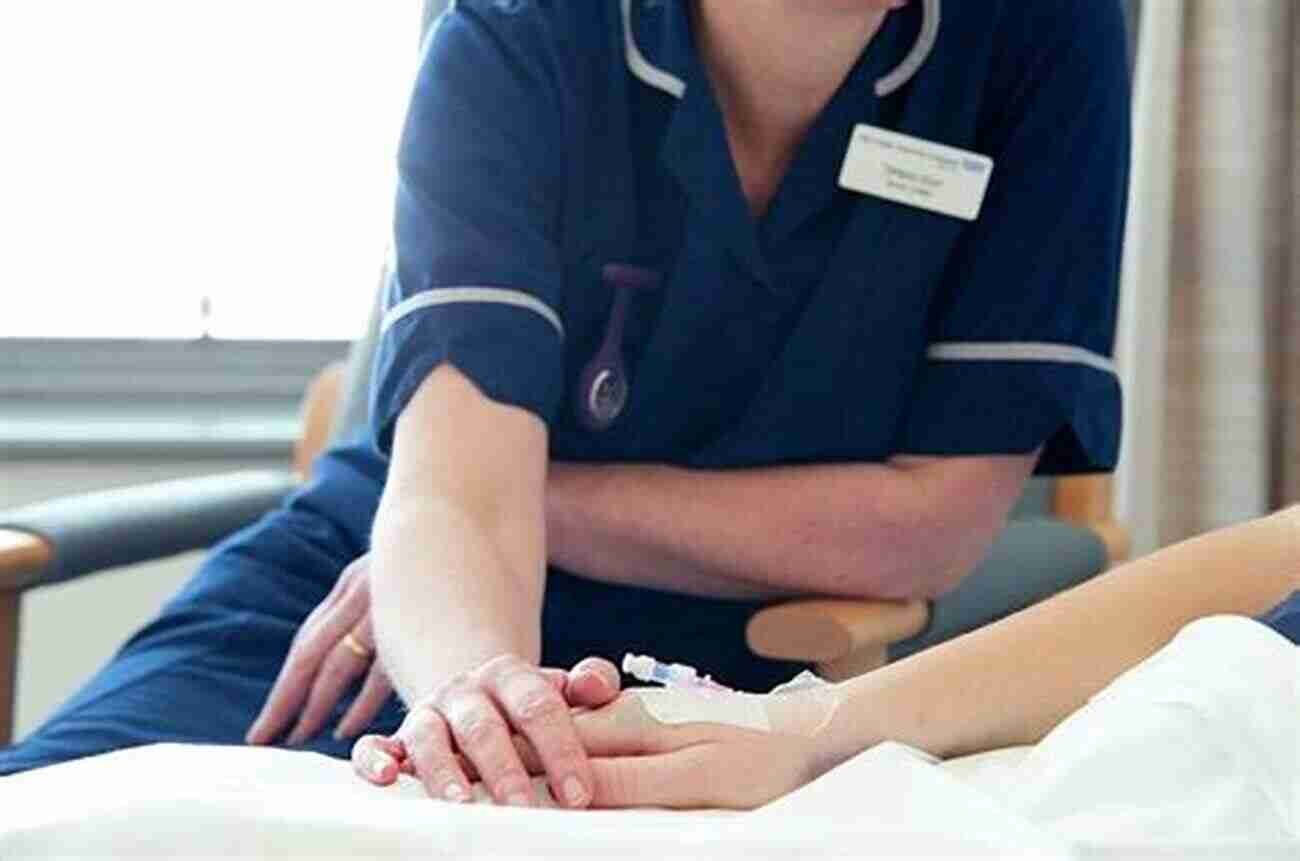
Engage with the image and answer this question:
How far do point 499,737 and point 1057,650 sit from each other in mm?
217

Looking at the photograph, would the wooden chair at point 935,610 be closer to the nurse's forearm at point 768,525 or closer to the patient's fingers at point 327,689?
the nurse's forearm at point 768,525

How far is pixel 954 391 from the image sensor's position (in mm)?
1459

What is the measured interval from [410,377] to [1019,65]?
17.0 inches

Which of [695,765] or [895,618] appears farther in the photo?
[895,618]

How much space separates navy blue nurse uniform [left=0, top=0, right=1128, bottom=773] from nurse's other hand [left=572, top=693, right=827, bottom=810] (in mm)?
514

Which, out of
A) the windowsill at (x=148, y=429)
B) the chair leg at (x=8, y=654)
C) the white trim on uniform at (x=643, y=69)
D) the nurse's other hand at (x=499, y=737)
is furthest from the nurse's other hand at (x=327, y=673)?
the windowsill at (x=148, y=429)

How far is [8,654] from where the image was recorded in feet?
5.18

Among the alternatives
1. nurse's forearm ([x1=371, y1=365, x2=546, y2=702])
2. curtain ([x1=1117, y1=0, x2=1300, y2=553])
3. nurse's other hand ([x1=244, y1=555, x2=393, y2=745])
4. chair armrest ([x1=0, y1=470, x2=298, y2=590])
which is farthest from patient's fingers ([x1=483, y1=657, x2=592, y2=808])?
curtain ([x1=1117, y1=0, x2=1300, y2=553])

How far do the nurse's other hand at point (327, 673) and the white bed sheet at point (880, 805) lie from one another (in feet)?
2.10

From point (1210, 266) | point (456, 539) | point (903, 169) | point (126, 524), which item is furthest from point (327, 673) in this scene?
point (1210, 266)

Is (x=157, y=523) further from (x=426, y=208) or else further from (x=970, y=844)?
(x=970, y=844)

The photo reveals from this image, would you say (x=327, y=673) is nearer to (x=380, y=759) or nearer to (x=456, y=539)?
(x=456, y=539)

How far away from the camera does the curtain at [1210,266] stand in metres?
2.15

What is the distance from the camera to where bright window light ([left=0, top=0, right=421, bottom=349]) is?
2.58 m
